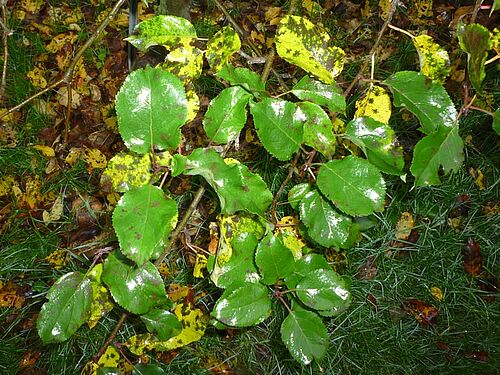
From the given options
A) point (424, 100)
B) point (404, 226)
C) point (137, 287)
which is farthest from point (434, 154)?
point (404, 226)

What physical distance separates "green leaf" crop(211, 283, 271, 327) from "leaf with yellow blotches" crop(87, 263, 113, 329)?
0.26m

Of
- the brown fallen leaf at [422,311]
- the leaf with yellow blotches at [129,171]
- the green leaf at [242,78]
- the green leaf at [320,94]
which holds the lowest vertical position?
the brown fallen leaf at [422,311]

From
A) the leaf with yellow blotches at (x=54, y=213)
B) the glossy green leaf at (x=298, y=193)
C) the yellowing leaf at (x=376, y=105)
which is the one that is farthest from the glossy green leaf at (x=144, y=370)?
the leaf with yellow blotches at (x=54, y=213)

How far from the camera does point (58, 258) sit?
1962 mm

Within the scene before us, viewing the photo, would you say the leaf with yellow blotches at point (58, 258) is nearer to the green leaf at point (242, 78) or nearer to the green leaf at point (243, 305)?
the green leaf at point (243, 305)

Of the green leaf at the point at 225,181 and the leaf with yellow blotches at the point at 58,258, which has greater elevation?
the green leaf at the point at 225,181

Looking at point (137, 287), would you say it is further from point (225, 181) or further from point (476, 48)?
point (476, 48)

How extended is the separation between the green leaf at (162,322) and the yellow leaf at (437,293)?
4.14 feet

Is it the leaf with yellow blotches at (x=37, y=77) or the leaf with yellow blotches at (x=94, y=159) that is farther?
the leaf with yellow blotches at (x=37, y=77)

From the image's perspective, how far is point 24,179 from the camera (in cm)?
219

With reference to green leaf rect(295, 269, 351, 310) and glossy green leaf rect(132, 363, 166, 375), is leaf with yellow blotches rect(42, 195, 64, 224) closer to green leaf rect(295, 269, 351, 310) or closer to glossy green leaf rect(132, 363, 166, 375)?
glossy green leaf rect(132, 363, 166, 375)

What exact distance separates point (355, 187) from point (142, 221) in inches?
13.9

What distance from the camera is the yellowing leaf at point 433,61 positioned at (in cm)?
84

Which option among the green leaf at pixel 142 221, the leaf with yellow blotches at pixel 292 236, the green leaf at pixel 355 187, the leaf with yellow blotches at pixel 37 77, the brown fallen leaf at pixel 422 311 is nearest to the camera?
the green leaf at pixel 142 221
